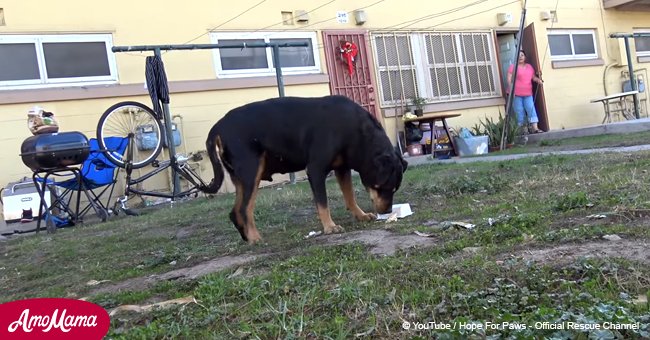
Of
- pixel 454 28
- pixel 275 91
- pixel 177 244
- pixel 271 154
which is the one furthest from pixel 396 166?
pixel 454 28

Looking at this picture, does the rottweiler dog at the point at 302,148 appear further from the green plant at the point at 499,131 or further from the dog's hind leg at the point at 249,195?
the green plant at the point at 499,131

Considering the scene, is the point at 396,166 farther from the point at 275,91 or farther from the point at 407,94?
the point at 407,94

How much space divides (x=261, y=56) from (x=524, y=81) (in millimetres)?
5664

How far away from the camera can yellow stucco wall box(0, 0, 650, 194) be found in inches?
328

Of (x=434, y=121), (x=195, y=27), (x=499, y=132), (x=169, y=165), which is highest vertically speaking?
(x=195, y=27)

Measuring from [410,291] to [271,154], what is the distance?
221cm

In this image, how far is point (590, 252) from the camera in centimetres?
250

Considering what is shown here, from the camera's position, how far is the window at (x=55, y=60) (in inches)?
323

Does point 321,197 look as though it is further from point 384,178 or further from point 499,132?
point 499,132

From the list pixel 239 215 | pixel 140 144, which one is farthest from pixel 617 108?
pixel 239 215

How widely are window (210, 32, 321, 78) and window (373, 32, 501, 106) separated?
4.73 ft

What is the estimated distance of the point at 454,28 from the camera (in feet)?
41.0

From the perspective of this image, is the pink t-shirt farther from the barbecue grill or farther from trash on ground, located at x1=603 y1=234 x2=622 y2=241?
trash on ground, located at x1=603 y1=234 x2=622 y2=241

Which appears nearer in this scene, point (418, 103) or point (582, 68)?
point (418, 103)
